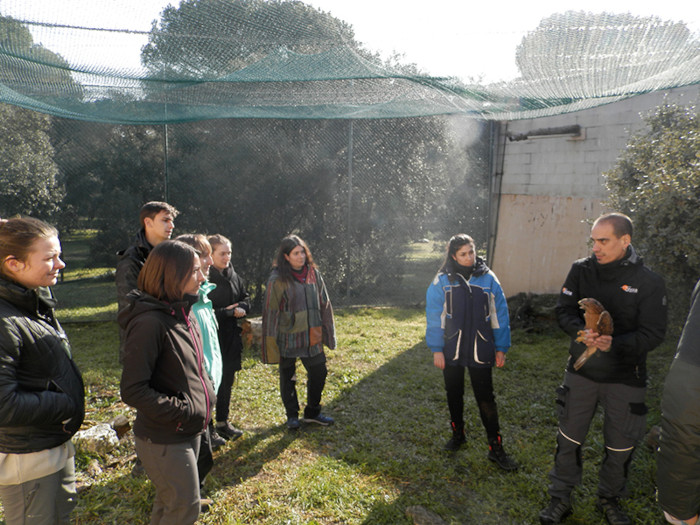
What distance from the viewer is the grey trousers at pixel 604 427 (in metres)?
2.54

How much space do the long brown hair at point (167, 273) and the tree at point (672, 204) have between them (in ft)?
12.2

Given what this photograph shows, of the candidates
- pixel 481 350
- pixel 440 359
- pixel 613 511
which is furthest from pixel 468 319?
pixel 613 511

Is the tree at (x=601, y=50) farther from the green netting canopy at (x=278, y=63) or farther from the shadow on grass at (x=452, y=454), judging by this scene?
the shadow on grass at (x=452, y=454)

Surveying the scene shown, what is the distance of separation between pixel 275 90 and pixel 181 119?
1.46 m

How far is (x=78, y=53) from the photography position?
378cm

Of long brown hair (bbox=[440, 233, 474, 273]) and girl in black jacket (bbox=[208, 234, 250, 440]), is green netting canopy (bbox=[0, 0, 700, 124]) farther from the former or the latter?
girl in black jacket (bbox=[208, 234, 250, 440])

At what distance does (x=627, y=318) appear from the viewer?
2.56 meters

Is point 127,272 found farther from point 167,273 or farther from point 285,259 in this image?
point 285,259

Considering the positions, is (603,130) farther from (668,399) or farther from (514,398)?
(668,399)

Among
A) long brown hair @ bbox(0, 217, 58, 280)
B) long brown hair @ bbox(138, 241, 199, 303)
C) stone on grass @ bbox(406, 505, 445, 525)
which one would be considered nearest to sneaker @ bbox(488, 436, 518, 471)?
stone on grass @ bbox(406, 505, 445, 525)

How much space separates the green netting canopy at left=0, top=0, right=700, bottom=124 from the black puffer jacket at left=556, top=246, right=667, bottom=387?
162cm

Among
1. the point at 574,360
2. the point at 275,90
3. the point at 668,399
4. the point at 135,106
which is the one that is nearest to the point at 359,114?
the point at 275,90

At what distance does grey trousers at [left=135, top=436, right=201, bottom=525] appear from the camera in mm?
1964

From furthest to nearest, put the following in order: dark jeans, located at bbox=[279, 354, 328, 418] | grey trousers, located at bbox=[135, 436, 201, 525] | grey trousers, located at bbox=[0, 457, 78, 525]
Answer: dark jeans, located at bbox=[279, 354, 328, 418] → grey trousers, located at bbox=[135, 436, 201, 525] → grey trousers, located at bbox=[0, 457, 78, 525]
